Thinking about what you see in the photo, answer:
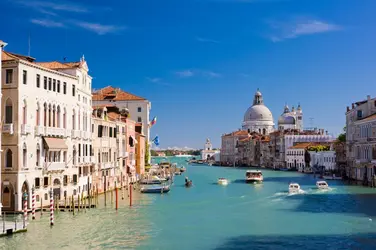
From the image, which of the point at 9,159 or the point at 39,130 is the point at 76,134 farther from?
the point at 9,159

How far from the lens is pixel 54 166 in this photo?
23219mm

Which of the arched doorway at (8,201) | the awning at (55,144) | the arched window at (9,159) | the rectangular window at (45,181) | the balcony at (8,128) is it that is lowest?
the arched doorway at (8,201)

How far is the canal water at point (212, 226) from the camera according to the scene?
16.3 metres

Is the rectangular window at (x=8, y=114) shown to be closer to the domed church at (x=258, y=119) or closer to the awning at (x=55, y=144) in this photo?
the awning at (x=55, y=144)

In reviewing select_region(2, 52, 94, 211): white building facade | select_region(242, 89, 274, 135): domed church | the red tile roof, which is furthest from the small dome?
select_region(2, 52, 94, 211): white building facade

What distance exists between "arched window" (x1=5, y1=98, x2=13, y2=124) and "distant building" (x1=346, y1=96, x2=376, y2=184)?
86.1ft

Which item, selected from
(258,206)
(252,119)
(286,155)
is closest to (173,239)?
(258,206)

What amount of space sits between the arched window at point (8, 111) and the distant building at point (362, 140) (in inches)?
1034

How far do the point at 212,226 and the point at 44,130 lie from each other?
27.0 feet

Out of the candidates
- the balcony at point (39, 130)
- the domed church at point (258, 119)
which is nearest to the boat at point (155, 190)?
the balcony at point (39, 130)

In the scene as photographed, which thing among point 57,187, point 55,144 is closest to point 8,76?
point 55,144

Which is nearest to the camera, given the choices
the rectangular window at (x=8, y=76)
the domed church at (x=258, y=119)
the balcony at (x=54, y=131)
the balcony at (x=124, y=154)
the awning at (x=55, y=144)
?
the rectangular window at (x=8, y=76)

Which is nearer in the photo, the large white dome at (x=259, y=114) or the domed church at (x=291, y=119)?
the domed church at (x=291, y=119)

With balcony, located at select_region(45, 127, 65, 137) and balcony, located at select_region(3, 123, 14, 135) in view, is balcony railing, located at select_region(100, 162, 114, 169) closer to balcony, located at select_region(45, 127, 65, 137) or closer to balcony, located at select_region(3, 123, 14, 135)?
balcony, located at select_region(45, 127, 65, 137)
